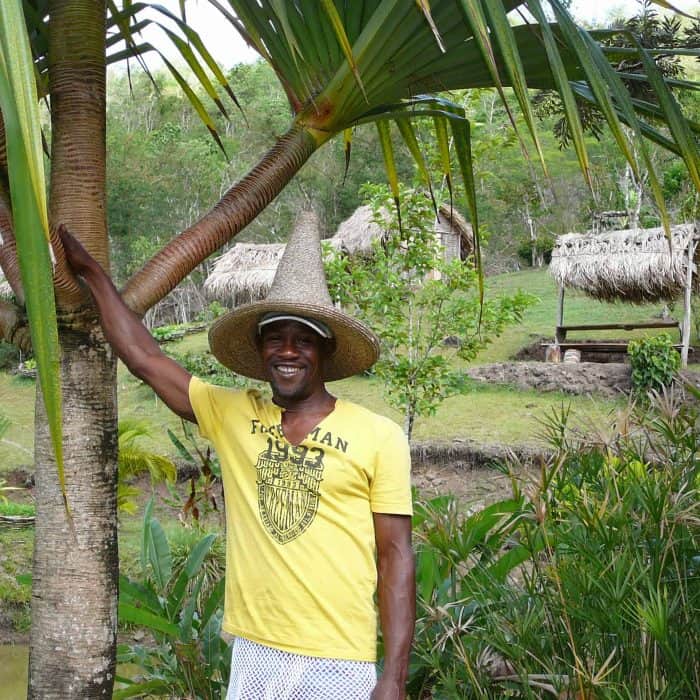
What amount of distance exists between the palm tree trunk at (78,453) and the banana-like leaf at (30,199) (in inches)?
29.4

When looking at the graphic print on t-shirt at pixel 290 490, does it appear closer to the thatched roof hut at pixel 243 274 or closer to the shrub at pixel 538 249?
the thatched roof hut at pixel 243 274

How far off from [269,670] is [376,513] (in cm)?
39

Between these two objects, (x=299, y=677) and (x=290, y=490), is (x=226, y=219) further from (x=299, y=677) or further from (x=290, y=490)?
(x=299, y=677)

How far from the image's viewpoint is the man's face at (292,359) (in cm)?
191

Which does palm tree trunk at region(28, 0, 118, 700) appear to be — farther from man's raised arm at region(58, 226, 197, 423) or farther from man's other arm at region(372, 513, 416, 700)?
man's other arm at region(372, 513, 416, 700)

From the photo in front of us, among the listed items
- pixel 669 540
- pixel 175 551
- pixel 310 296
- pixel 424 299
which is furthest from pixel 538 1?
pixel 424 299

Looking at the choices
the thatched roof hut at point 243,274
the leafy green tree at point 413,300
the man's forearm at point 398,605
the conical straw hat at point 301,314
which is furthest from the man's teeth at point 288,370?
the thatched roof hut at point 243,274

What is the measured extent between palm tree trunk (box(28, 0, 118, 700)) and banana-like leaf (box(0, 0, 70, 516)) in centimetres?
75

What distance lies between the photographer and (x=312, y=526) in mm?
1815

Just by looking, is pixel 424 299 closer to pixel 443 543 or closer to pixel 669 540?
pixel 443 543

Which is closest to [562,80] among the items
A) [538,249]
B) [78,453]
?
[78,453]

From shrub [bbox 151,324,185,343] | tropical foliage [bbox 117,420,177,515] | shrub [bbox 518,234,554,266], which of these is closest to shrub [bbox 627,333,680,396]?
tropical foliage [bbox 117,420,177,515]

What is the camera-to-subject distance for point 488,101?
89.1ft

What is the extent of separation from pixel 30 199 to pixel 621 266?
41.4 ft
